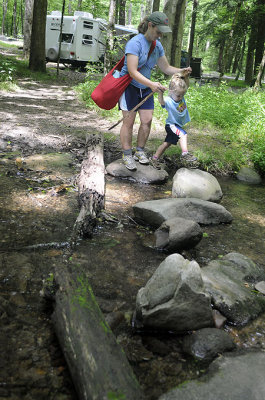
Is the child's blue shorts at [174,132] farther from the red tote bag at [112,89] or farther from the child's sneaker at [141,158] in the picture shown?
the red tote bag at [112,89]

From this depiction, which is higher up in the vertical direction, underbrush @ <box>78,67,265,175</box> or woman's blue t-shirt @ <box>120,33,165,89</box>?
woman's blue t-shirt @ <box>120,33,165,89</box>

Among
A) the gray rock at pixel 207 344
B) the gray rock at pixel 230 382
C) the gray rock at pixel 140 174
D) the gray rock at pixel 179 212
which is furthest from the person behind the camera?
the gray rock at pixel 140 174

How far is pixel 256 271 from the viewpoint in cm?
301

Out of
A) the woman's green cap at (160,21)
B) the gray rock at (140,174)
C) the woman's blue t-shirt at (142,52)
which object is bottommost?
the gray rock at (140,174)

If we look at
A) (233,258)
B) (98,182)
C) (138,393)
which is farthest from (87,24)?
(138,393)

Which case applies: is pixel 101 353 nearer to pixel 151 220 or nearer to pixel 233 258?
pixel 233 258

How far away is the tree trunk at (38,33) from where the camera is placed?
13.1m

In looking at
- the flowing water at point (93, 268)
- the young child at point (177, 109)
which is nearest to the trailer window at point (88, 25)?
the young child at point (177, 109)

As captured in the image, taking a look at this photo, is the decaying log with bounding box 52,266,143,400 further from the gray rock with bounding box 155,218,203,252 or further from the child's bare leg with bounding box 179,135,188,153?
the child's bare leg with bounding box 179,135,188,153

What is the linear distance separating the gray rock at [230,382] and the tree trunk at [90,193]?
5.71 feet

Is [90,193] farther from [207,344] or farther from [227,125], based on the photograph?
[227,125]

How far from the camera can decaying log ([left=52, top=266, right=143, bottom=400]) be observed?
1.57 metres

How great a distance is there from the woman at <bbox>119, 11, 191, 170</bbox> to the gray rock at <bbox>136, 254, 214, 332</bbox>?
285cm

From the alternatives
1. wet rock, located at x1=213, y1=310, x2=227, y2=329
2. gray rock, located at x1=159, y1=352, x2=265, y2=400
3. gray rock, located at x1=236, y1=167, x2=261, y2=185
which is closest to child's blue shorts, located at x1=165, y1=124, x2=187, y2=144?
gray rock, located at x1=236, y1=167, x2=261, y2=185
